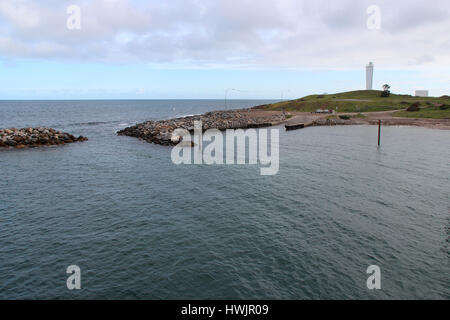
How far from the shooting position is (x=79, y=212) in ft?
93.5

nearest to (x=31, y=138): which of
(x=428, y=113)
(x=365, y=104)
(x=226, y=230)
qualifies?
(x=226, y=230)

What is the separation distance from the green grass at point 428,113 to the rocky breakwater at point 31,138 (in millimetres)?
103568

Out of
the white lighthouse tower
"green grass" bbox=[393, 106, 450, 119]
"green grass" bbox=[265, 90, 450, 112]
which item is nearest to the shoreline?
"green grass" bbox=[393, 106, 450, 119]

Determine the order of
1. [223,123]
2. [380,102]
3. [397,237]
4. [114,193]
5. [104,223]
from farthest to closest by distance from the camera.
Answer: [380,102] → [223,123] → [114,193] → [104,223] → [397,237]

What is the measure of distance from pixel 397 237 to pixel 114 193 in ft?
91.4

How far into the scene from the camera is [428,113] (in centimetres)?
10112

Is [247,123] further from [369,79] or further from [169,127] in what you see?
[369,79]

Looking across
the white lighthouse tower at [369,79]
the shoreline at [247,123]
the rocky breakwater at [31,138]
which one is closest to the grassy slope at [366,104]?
the shoreline at [247,123]

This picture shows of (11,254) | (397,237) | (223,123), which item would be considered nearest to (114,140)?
(223,123)

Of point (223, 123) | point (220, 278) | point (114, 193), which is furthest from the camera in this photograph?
point (223, 123)

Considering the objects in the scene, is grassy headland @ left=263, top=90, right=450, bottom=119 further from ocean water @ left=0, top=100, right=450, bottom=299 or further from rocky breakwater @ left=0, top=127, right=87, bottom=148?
rocky breakwater @ left=0, top=127, right=87, bottom=148

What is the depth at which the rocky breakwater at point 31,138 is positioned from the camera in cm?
6131

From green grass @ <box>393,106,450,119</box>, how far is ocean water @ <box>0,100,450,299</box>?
209 ft
